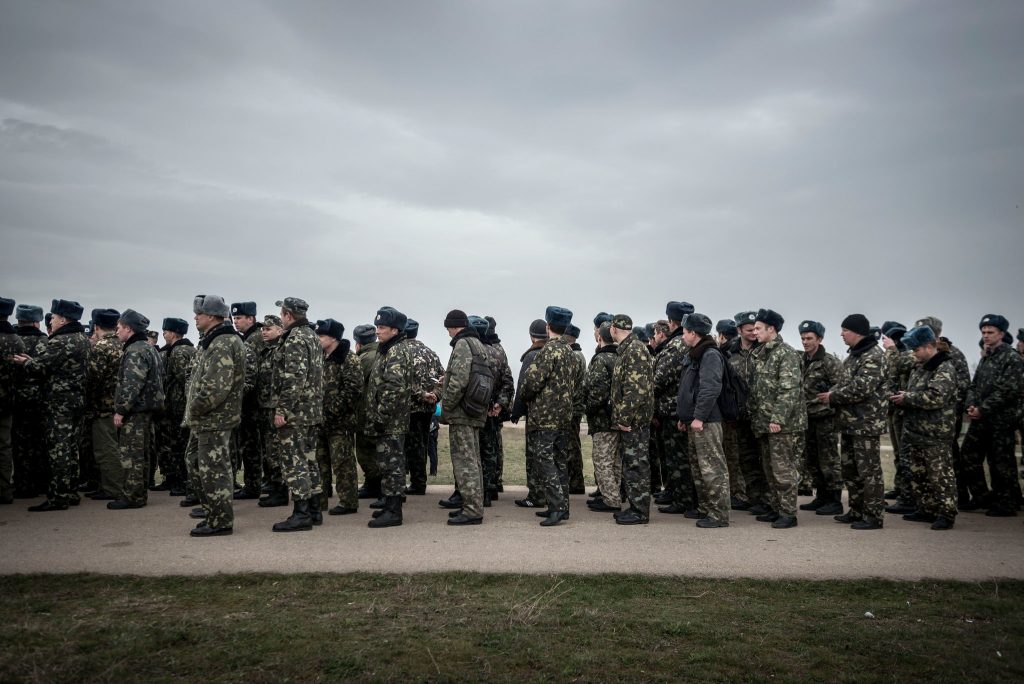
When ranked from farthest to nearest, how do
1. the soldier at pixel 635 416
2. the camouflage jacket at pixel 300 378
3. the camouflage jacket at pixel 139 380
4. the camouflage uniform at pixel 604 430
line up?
1. the camouflage uniform at pixel 604 430
2. the camouflage jacket at pixel 139 380
3. the soldier at pixel 635 416
4. the camouflage jacket at pixel 300 378

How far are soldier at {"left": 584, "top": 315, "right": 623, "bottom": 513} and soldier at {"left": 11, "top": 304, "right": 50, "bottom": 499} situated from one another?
7352mm

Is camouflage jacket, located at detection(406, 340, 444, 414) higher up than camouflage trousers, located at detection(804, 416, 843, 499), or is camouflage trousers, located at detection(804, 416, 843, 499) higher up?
camouflage jacket, located at detection(406, 340, 444, 414)

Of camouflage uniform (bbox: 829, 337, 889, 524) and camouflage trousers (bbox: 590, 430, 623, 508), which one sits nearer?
camouflage uniform (bbox: 829, 337, 889, 524)

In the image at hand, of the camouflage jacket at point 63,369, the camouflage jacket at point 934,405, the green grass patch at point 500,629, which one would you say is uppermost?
the camouflage jacket at point 63,369

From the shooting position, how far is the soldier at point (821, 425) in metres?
9.34

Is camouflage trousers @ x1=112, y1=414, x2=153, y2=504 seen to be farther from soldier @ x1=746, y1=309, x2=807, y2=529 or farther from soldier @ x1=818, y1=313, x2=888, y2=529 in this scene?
soldier @ x1=818, y1=313, x2=888, y2=529

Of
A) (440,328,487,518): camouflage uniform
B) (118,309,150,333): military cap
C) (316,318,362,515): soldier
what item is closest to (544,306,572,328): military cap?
(440,328,487,518): camouflage uniform

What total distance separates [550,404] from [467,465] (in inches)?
48.3

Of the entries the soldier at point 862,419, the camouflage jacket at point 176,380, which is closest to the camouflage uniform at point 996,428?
the soldier at point 862,419

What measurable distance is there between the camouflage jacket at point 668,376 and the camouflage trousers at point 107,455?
23.9 ft

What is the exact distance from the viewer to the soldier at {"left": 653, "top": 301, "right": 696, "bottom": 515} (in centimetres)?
928

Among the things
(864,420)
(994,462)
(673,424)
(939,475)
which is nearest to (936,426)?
A: (939,475)

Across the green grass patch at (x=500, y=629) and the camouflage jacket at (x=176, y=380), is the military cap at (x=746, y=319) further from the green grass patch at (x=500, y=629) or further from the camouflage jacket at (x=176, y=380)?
the camouflage jacket at (x=176, y=380)

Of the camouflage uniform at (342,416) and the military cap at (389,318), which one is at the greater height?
the military cap at (389,318)
